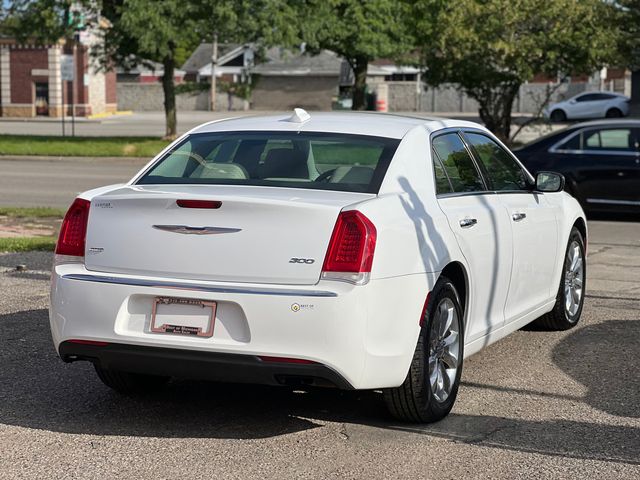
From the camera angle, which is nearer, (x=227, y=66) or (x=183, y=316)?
(x=183, y=316)

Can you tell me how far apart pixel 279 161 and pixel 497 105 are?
2901cm

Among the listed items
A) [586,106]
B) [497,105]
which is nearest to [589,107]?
[586,106]

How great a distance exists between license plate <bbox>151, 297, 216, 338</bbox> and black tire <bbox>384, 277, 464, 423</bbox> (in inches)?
39.1

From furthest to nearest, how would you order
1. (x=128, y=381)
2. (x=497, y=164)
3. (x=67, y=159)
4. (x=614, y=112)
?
(x=614, y=112) → (x=67, y=159) → (x=497, y=164) → (x=128, y=381)

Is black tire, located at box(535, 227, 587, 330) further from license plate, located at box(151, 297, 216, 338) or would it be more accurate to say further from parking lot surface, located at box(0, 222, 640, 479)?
license plate, located at box(151, 297, 216, 338)

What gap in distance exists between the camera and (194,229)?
5719 mm

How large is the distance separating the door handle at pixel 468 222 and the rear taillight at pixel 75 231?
6.66 ft

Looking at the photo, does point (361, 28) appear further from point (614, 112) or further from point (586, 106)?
point (586, 106)

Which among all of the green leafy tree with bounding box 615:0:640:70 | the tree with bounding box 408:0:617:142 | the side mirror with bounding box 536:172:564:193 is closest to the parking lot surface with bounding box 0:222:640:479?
the side mirror with bounding box 536:172:564:193

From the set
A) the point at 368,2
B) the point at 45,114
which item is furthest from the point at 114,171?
the point at 45,114

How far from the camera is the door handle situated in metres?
6.57

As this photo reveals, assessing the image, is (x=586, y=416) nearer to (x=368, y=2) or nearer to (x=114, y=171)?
(x=114, y=171)

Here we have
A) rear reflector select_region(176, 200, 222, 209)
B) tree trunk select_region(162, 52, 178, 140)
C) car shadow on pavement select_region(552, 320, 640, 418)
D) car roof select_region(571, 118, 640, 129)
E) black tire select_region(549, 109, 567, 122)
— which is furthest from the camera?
black tire select_region(549, 109, 567, 122)

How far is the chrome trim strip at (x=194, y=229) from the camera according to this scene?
5.68 meters
